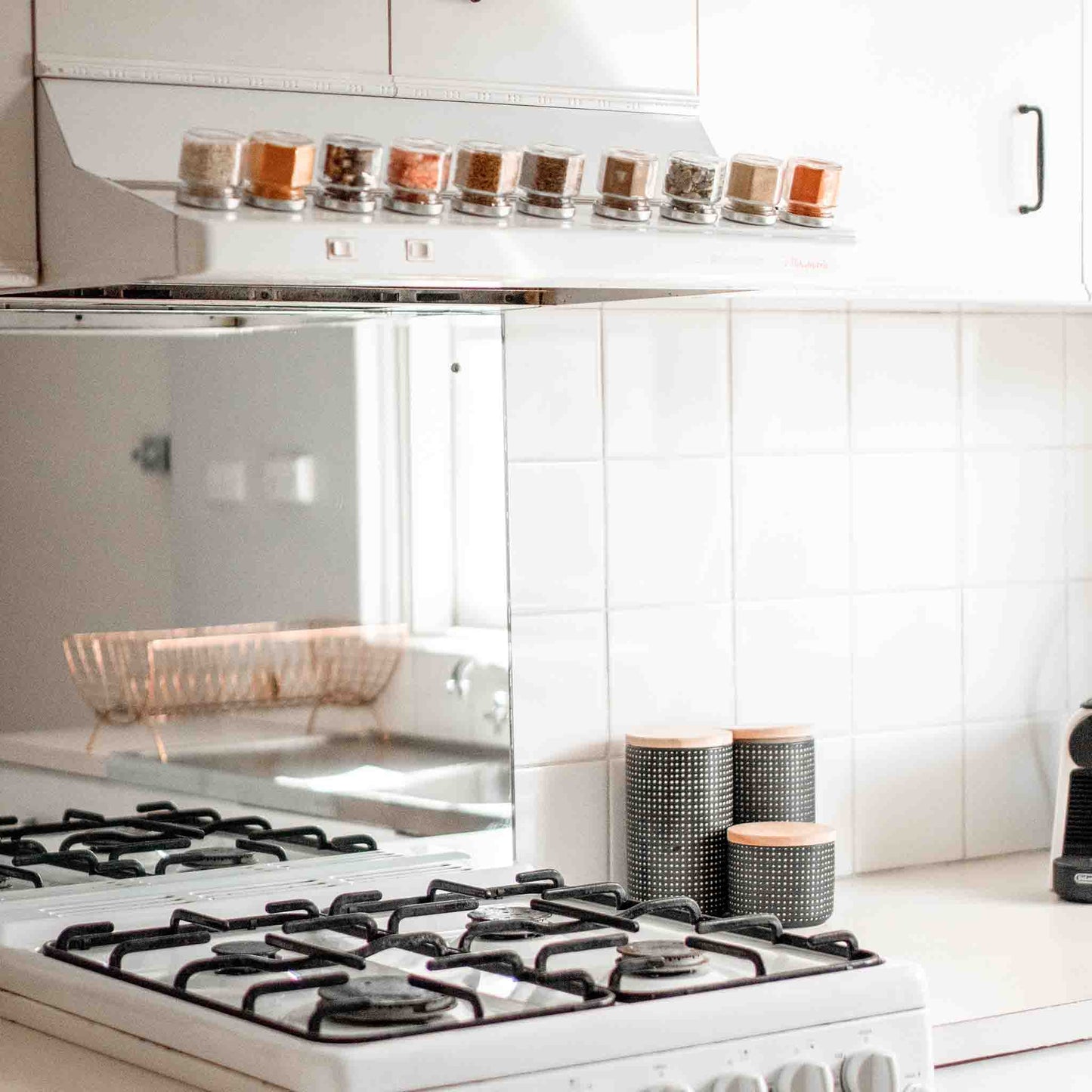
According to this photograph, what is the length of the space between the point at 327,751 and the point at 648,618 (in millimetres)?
426

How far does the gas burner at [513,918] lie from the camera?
1.68m

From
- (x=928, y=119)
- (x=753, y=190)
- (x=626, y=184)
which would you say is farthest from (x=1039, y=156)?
(x=626, y=184)

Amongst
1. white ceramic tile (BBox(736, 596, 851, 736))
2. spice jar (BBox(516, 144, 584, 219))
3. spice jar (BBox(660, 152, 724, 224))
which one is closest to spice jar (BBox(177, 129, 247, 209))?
spice jar (BBox(516, 144, 584, 219))

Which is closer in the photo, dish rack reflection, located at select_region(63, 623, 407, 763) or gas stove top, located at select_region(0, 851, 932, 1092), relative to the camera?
gas stove top, located at select_region(0, 851, 932, 1092)

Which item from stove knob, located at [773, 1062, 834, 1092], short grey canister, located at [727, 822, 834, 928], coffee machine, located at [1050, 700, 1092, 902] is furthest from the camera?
coffee machine, located at [1050, 700, 1092, 902]

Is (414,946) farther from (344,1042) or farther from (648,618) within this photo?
(648,618)

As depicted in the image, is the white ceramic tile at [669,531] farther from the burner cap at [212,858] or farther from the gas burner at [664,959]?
the gas burner at [664,959]

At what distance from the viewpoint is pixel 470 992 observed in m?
1.40

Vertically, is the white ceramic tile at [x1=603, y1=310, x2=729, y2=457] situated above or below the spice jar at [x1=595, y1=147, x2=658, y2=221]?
below

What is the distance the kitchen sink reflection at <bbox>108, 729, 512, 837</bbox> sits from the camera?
6.63ft

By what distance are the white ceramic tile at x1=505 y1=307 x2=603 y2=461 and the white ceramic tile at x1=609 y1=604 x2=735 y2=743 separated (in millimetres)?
216

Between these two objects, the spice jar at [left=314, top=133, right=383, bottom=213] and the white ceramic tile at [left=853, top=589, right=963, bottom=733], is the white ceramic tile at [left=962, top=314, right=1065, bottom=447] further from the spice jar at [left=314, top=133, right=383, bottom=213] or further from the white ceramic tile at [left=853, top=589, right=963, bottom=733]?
the spice jar at [left=314, top=133, right=383, bottom=213]

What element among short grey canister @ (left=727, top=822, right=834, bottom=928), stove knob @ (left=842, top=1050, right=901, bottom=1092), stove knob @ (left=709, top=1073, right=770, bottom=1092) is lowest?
stove knob @ (left=842, top=1050, right=901, bottom=1092)

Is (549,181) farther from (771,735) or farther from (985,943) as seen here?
(985,943)
